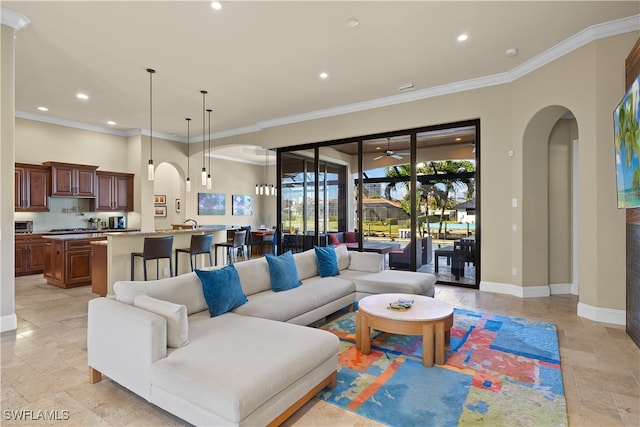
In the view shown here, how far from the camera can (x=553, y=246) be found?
5.62 meters

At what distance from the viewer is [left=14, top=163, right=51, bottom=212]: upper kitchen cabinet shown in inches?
276

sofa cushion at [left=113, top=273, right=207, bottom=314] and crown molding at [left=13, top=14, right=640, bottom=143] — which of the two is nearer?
sofa cushion at [left=113, top=273, right=207, bottom=314]

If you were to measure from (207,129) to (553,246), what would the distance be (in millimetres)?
8060

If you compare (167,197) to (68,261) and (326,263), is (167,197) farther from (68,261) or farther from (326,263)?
(326,263)

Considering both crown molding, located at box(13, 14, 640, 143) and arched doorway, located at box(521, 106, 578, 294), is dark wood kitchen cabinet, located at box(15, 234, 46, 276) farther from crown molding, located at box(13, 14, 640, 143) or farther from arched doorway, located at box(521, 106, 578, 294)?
arched doorway, located at box(521, 106, 578, 294)

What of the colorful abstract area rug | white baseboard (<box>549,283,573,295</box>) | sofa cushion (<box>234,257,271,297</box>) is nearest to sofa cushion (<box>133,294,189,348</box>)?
the colorful abstract area rug

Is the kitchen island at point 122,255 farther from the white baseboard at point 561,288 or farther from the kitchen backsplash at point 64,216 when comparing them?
the white baseboard at point 561,288

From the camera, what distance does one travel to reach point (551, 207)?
221 inches

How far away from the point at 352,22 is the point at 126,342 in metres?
3.82

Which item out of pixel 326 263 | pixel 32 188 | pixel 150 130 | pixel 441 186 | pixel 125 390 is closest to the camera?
pixel 125 390

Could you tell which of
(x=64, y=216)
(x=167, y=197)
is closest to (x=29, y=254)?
(x=64, y=216)

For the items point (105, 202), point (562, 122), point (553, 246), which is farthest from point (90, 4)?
point (553, 246)

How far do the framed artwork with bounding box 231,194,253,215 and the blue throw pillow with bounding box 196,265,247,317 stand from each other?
9349mm

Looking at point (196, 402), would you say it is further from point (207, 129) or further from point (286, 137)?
point (207, 129)
